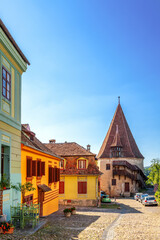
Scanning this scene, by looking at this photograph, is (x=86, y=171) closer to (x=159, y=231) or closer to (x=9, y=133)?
(x=159, y=231)

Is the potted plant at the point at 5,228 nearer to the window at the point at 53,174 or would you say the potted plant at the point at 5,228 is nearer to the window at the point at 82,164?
the window at the point at 53,174

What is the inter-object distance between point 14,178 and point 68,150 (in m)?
23.9

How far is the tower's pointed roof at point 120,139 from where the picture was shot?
2408 inches

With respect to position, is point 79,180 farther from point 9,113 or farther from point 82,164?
point 9,113

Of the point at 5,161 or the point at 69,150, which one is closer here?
the point at 5,161

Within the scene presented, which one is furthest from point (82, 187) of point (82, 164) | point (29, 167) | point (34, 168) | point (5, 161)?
point (5, 161)

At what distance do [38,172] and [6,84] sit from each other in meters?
8.89

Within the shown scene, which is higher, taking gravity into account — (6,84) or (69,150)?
(6,84)

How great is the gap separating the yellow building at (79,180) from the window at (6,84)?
75.3 ft

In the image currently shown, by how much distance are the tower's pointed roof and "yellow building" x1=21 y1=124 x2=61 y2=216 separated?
118ft

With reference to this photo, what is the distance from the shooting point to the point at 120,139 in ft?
209

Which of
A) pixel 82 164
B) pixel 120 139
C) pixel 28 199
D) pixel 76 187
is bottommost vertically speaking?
pixel 76 187

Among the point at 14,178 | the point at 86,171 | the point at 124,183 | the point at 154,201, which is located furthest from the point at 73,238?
the point at 124,183

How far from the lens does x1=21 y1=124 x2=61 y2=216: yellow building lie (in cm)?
1622
